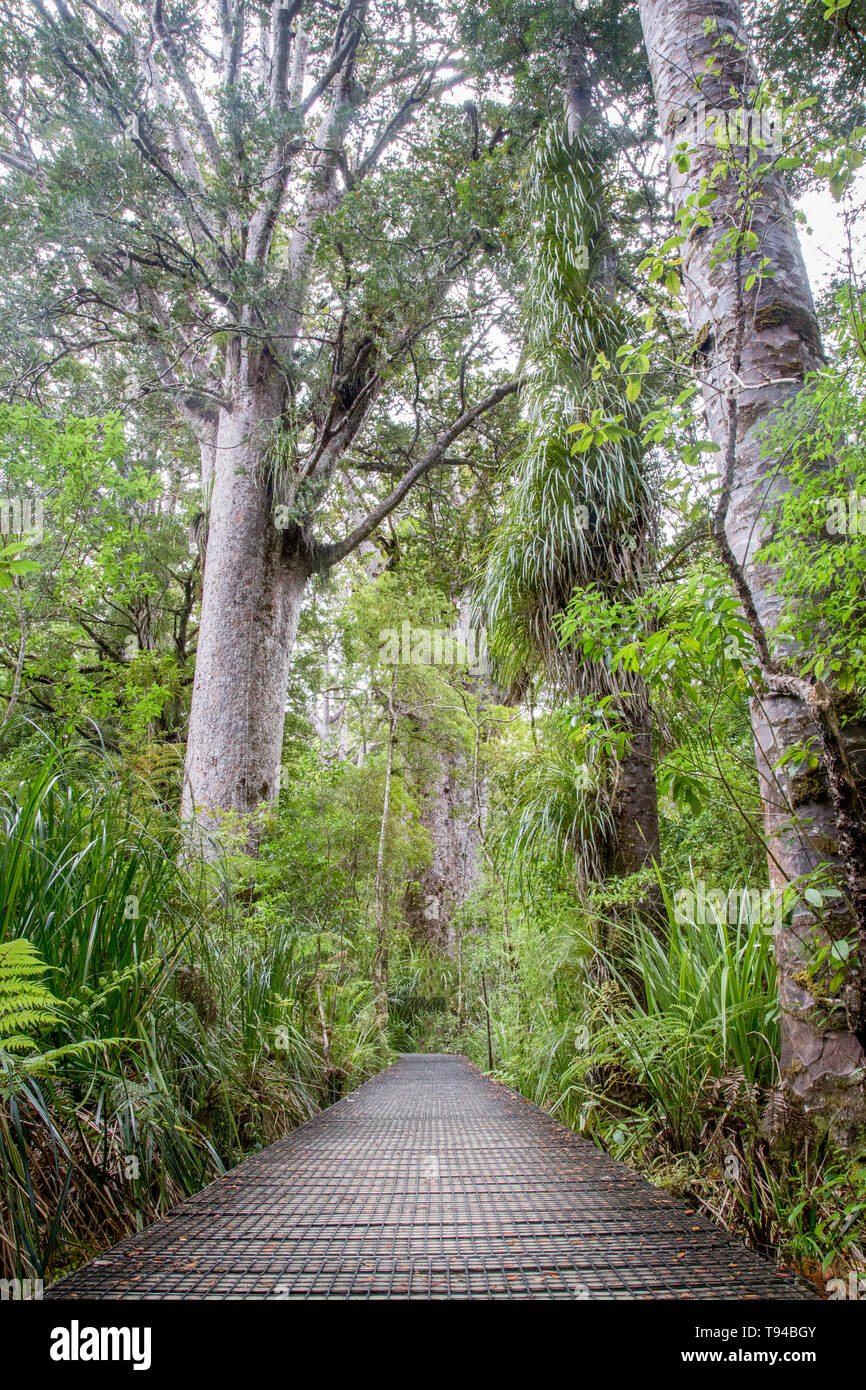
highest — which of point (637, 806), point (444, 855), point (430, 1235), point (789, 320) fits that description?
point (789, 320)

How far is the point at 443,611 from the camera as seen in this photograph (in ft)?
24.4

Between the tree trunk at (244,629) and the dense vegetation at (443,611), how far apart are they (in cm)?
4

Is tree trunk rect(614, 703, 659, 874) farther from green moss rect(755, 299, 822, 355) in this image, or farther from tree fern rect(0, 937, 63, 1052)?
tree fern rect(0, 937, 63, 1052)

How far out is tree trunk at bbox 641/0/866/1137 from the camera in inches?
59.2

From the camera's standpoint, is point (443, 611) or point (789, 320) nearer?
point (789, 320)

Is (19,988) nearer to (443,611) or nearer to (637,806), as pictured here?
(637,806)

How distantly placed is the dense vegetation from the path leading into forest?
0.24 m

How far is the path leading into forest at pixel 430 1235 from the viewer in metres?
1.03

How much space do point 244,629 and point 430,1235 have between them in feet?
15.5

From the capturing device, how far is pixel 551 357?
12.7ft

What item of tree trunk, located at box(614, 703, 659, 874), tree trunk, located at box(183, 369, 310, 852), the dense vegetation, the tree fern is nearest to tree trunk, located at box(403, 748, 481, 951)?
the dense vegetation

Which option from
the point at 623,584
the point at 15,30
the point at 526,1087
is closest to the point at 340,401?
the point at 15,30

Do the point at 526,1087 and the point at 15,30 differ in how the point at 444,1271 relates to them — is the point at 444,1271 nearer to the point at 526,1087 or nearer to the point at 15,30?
the point at 526,1087

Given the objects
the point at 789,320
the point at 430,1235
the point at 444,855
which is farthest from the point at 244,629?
the point at 444,855
